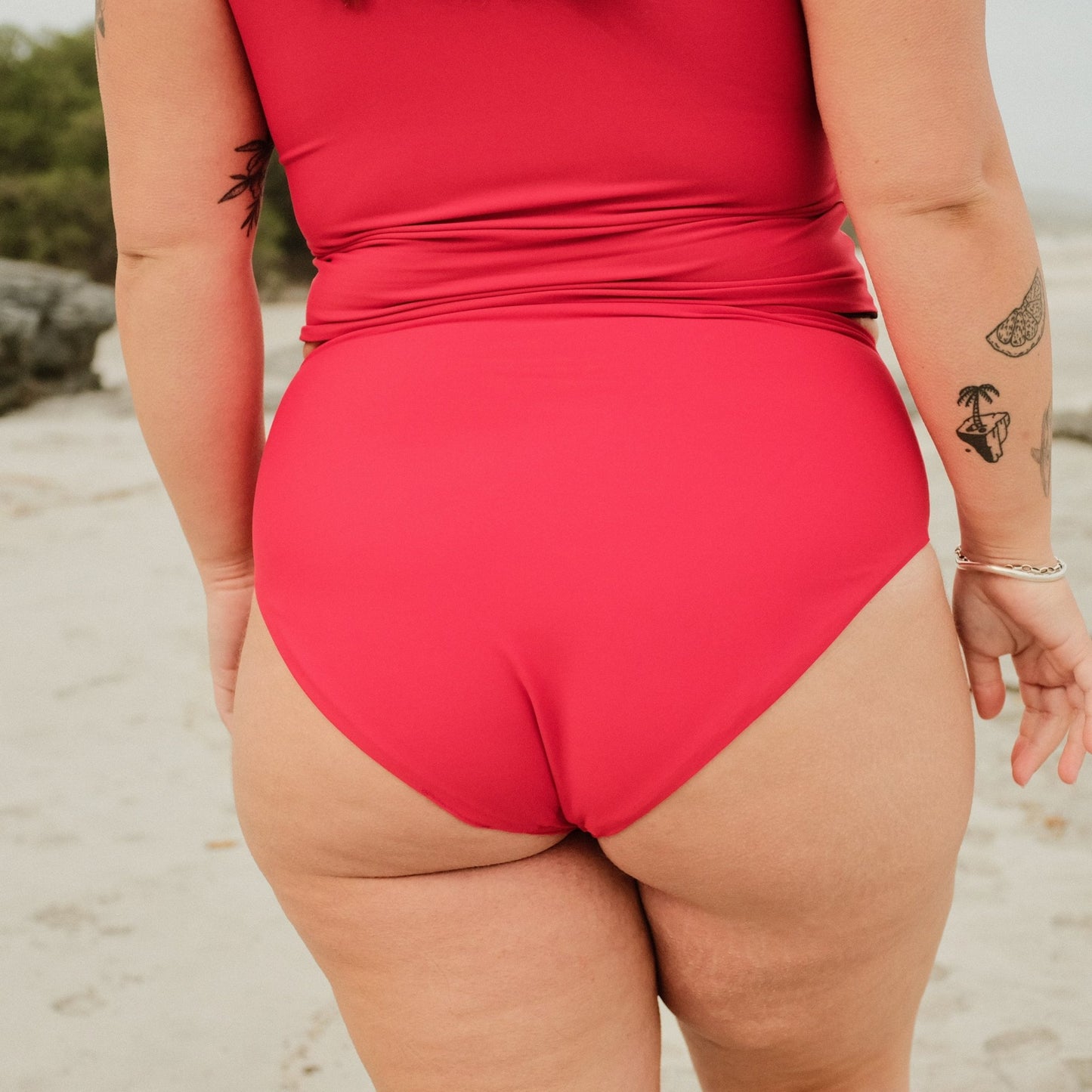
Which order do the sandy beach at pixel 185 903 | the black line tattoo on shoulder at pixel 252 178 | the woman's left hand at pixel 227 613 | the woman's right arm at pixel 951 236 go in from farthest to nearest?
the sandy beach at pixel 185 903
the woman's left hand at pixel 227 613
the black line tattoo on shoulder at pixel 252 178
the woman's right arm at pixel 951 236

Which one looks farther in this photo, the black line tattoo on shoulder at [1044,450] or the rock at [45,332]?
the rock at [45,332]

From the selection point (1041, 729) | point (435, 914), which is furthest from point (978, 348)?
point (435, 914)

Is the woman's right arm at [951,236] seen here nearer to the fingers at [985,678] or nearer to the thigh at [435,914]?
the fingers at [985,678]

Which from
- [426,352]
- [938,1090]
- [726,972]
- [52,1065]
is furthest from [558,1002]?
[52,1065]

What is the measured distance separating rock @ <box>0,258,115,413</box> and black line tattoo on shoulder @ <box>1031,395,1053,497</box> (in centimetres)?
725

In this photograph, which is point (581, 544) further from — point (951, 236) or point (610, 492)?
point (951, 236)

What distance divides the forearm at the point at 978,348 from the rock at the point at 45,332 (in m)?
7.25

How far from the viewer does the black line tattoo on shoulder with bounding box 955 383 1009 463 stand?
3.24 feet

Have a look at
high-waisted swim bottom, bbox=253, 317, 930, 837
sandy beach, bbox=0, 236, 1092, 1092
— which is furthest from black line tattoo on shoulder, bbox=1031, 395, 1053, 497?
sandy beach, bbox=0, 236, 1092, 1092

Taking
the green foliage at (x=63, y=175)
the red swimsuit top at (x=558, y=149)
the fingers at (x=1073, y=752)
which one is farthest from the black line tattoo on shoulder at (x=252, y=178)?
the green foliage at (x=63, y=175)

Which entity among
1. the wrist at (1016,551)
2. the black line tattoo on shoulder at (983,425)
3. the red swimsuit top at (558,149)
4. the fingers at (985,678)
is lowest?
the fingers at (985,678)

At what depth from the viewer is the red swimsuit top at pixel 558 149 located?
899 mm

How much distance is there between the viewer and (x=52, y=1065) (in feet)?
7.21

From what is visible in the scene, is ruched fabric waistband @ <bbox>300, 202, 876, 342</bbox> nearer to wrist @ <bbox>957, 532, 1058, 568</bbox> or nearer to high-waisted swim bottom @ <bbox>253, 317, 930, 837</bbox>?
Answer: high-waisted swim bottom @ <bbox>253, 317, 930, 837</bbox>
